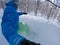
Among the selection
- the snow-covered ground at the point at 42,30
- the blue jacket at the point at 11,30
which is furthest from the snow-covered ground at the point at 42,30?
the blue jacket at the point at 11,30

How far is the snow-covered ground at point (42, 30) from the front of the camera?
1104 mm

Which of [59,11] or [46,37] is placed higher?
[59,11]

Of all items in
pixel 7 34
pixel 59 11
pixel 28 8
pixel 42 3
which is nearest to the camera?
pixel 7 34

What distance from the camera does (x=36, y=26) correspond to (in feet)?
4.11

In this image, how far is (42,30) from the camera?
1.20m

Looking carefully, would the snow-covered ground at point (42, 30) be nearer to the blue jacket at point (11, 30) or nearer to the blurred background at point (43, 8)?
the blurred background at point (43, 8)

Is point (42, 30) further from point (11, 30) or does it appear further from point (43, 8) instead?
point (11, 30)

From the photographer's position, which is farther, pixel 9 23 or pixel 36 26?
pixel 36 26

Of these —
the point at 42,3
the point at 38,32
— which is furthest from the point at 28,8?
the point at 38,32

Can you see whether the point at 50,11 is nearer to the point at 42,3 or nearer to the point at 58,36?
the point at 42,3

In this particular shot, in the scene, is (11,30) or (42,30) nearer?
(11,30)

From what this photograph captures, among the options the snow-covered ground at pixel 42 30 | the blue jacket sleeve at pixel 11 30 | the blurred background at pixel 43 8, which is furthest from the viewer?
the blurred background at pixel 43 8

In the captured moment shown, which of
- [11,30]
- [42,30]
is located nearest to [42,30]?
[42,30]

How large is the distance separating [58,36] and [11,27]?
0.62 m
